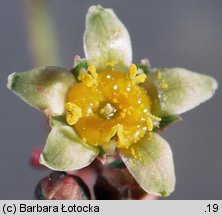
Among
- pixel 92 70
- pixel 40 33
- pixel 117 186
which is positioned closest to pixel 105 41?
pixel 92 70

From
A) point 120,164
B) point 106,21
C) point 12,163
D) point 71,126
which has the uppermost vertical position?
point 106,21

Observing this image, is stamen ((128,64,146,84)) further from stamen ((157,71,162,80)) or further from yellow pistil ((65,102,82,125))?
yellow pistil ((65,102,82,125))

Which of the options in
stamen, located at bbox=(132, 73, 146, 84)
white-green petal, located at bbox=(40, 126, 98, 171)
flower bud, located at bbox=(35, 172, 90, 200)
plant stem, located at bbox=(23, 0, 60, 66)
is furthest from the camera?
plant stem, located at bbox=(23, 0, 60, 66)

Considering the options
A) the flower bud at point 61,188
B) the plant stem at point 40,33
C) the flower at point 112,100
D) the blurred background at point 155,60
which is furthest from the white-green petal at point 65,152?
the blurred background at point 155,60

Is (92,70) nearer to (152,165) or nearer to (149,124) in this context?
(149,124)

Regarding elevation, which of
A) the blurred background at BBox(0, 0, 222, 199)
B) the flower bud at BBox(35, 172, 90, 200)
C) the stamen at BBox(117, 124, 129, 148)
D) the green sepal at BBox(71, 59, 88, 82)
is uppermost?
the green sepal at BBox(71, 59, 88, 82)

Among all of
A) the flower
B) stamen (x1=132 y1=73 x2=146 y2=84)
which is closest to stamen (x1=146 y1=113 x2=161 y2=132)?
the flower
